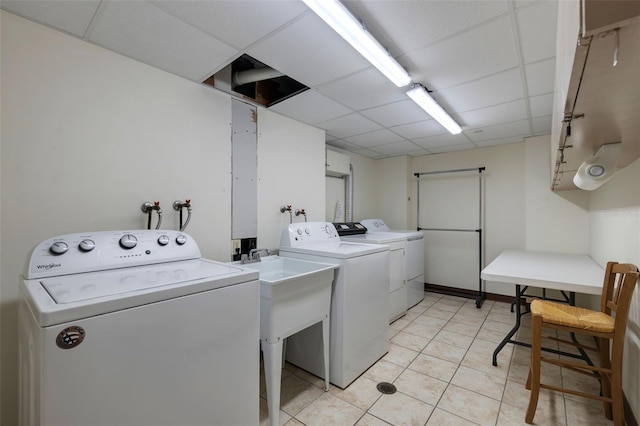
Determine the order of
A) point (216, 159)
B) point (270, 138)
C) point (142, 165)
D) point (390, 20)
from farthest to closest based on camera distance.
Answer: point (270, 138) < point (216, 159) < point (142, 165) < point (390, 20)

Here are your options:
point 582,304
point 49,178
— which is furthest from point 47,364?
point 582,304

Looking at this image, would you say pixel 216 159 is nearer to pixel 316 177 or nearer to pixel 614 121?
pixel 316 177

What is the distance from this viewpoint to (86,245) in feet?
4.39

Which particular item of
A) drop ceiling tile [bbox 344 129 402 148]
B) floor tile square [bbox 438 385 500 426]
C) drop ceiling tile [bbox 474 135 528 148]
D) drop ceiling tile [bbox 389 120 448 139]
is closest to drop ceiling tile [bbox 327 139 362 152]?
drop ceiling tile [bbox 344 129 402 148]

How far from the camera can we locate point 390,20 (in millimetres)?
1481

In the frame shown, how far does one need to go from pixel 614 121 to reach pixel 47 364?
2.13 meters

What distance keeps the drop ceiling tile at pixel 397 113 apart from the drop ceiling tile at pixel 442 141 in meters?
0.84

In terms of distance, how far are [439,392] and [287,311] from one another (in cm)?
136

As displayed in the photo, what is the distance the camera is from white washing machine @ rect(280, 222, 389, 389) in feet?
6.84

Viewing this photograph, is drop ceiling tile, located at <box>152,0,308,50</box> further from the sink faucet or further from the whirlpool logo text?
the sink faucet

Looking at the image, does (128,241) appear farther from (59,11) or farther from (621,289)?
(621,289)

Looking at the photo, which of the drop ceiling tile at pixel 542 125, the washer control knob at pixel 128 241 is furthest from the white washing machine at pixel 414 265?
the washer control knob at pixel 128 241

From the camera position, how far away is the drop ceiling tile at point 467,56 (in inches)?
62.0

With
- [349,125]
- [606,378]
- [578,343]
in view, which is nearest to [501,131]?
[349,125]
